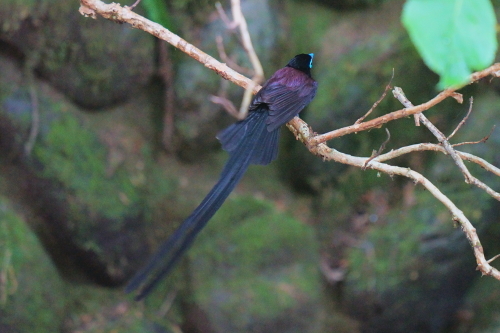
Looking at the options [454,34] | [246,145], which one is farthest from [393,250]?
[454,34]

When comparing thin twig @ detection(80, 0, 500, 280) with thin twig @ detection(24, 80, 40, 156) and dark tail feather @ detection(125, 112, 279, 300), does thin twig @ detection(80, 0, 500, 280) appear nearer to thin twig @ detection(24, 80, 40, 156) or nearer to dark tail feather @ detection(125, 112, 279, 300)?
dark tail feather @ detection(125, 112, 279, 300)

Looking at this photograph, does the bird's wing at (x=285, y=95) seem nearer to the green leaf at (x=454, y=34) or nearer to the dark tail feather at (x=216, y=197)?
the dark tail feather at (x=216, y=197)

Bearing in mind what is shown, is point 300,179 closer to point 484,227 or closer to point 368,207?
point 368,207

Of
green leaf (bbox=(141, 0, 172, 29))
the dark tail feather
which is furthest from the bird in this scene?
green leaf (bbox=(141, 0, 172, 29))

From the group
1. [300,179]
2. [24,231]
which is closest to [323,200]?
[300,179]

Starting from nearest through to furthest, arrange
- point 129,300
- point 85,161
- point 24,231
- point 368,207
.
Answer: point 24,231
point 85,161
point 129,300
point 368,207

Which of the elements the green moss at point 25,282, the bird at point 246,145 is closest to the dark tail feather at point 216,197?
the bird at point 246,145
